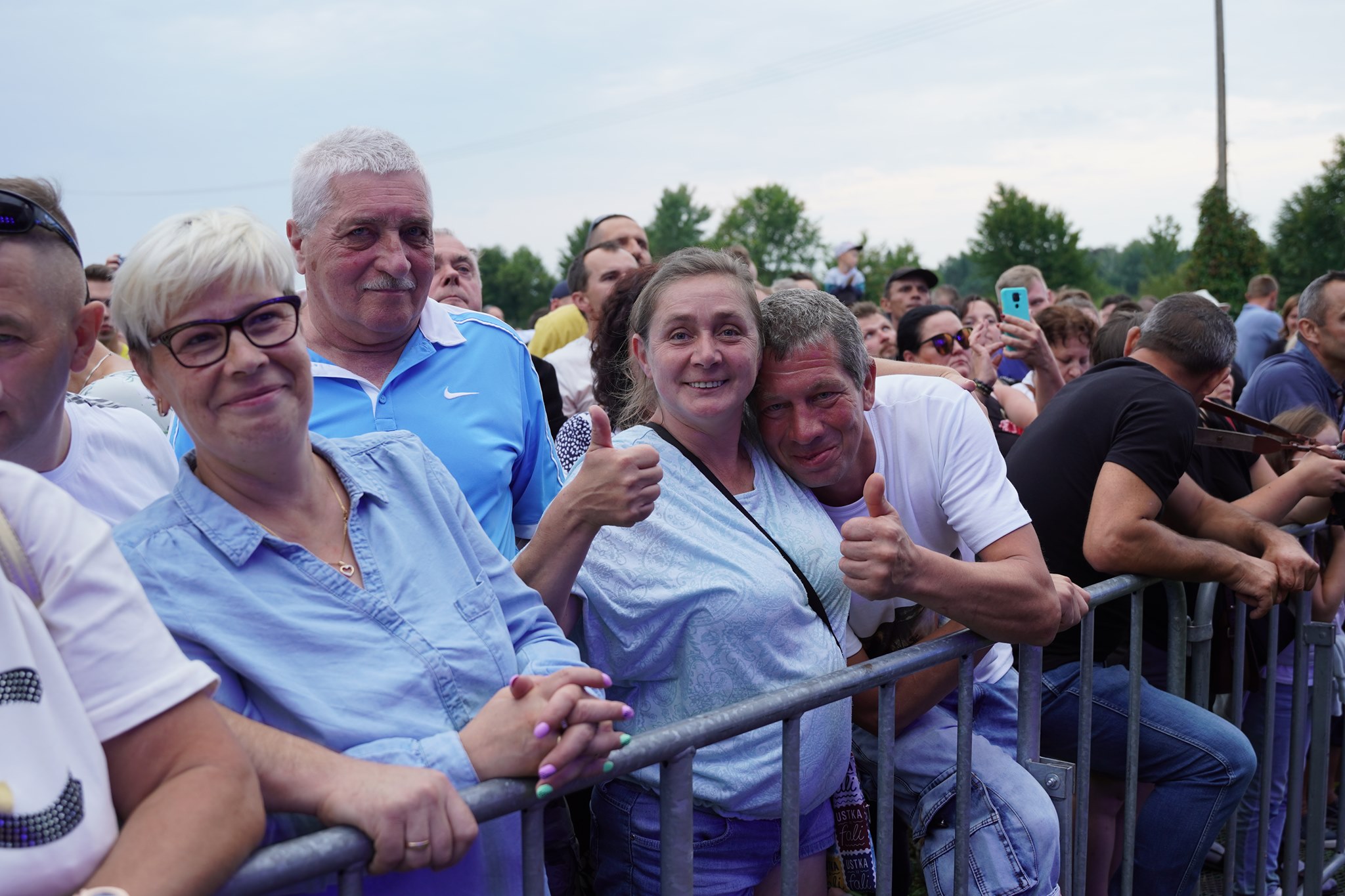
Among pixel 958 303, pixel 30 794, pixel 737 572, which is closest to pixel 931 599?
pixel 737 572

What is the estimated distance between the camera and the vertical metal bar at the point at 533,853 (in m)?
1.56

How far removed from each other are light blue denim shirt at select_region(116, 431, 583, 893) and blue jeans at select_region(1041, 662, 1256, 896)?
197 centimetres

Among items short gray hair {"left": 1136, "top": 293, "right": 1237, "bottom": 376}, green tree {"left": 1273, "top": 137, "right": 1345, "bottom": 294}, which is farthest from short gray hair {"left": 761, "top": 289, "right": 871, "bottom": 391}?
A: green tree {"left": 1273, "top": 137, "right": 1345, "bottom": 294}

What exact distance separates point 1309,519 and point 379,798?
391 centimetres

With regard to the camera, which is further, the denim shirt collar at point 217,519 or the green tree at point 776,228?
the green tree at point 776,228

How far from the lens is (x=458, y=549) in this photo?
1772 millimetres

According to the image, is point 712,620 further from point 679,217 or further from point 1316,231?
point 679,217

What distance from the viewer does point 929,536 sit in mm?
2705

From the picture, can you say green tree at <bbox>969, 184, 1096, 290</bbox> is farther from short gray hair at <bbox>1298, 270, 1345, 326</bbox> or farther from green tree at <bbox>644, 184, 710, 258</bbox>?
short gray hair at <bbox>1298, 270, 1345, 326</bbox>

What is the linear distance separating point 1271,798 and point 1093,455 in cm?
181

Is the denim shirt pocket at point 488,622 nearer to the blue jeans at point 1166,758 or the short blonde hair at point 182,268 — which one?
the short blonde hair at point 182,268

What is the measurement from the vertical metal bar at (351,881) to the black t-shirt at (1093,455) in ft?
7.95

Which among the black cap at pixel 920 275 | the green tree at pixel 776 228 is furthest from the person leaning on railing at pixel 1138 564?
the green tree at pixel 776 228

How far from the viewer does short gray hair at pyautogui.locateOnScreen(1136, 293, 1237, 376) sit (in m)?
3.61
